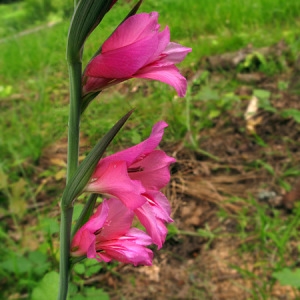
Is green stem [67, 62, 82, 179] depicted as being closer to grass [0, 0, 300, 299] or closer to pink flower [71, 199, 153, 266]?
pink flower [71, 199, 153, 266]

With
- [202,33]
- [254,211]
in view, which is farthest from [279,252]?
[202,33]

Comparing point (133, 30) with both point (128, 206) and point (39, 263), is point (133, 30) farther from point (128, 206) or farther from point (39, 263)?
point (39, 263)

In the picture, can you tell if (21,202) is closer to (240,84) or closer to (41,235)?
(41,235)

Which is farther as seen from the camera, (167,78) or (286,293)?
(286,293)

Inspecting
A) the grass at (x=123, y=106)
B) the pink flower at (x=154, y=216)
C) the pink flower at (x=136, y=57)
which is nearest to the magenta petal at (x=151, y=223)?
the pink flower at (x=154, y=216)

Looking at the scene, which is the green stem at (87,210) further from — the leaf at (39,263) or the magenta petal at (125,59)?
the leaf at (39,263)

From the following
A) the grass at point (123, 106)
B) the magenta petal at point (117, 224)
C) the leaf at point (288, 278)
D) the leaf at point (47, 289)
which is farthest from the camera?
the grass at point (123, 106)
